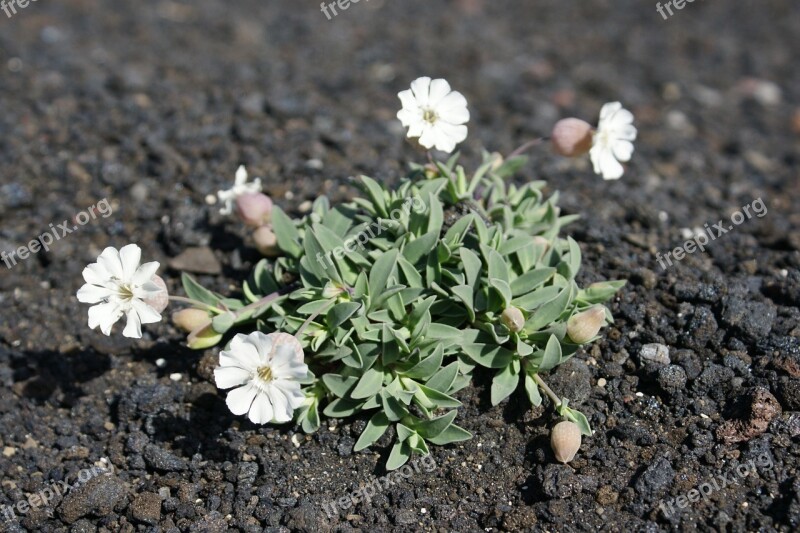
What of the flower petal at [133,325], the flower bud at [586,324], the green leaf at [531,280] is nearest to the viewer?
the flower petal at [133,325]

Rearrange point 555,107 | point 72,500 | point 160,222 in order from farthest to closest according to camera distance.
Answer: point 555,107
point 160,222
point 72,500

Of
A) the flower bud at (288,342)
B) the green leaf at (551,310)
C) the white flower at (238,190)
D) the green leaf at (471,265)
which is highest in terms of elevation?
the flower bud at (288,342)

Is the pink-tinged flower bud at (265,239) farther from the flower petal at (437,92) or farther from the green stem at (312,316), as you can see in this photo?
the flower petal at (437,92)

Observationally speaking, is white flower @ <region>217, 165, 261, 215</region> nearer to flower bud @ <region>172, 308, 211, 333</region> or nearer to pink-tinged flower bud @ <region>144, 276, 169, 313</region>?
flower bud @ <region>172, 308, 211, 333</region>

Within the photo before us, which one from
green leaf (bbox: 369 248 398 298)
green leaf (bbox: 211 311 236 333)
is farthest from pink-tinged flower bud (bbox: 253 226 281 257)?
green leaf (bbox: 369 248 398 298)

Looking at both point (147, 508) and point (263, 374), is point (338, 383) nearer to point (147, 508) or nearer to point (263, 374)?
point (263, 374)

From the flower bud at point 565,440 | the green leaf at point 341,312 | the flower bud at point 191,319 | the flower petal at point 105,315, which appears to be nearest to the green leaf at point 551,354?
the flower bud at point 565,440

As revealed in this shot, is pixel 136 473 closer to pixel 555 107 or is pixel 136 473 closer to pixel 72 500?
pixel 72 500

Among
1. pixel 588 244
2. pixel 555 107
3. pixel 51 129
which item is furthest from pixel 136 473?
pixel 555 107
